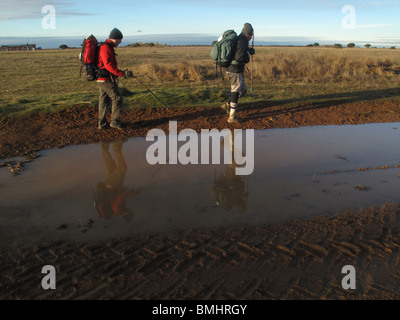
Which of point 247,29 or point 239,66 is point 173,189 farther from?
point 247,29

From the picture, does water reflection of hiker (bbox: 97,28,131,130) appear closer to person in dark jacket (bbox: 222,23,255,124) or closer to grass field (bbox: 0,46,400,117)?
grass field (bbox: 0,46,400,117)

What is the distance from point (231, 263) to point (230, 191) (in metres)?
1.80

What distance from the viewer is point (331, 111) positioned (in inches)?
392

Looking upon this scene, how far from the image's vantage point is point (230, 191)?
5199mm

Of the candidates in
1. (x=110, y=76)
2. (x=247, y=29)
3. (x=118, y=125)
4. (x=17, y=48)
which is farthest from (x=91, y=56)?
(x=17, y=48)

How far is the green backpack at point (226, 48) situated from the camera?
308 inches

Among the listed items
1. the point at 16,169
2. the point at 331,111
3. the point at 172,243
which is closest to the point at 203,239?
the point at 172,243

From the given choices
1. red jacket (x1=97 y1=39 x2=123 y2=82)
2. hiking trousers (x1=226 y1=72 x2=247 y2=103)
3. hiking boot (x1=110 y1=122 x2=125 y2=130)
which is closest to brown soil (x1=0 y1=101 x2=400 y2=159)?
hiking boot (x1=110 y1=122 x2=125 y2=130)

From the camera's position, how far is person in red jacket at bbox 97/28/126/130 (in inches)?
280

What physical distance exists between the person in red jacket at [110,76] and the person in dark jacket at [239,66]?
8.92 ft

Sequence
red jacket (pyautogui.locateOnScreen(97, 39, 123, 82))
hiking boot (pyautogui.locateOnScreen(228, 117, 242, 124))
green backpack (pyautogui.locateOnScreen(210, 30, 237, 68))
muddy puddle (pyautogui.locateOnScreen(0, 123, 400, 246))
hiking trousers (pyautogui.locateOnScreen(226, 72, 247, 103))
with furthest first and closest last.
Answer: hiking boot (pyautogui.locateOnScreen(228, 117, 242, 124)), hiking trousers (pyautogui.locateOnScreen(226, 72, 247, 103)), green backpack (pyautogui.locateOnScreen(210, 30, 237, 68)), red jacket (pyautogui.locateOnScreen(97, 39, 123, 82)), muddy puddle (pyautogui.locateOnScreen(0, 123, 400, 246))

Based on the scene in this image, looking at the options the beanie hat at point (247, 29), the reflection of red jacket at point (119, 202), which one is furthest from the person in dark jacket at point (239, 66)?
the reflection of red jacket at point (119, 202)

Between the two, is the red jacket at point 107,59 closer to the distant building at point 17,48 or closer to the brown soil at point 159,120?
the brown soil at point 159,120

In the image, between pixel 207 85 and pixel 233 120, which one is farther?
pixel 207 85
